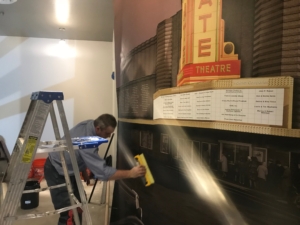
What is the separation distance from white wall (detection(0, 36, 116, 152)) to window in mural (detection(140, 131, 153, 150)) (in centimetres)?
347

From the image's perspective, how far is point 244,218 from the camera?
82 cm

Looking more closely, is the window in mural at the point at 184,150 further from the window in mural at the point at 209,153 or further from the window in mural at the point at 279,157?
the window in mural at the point at 279,157

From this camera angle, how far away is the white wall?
4.70 meters

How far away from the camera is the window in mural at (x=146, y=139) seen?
134 cm

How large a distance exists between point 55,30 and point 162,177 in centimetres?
389

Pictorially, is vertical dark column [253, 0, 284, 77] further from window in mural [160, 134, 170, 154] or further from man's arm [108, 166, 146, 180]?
man's arm [108, 166, 146, 180]

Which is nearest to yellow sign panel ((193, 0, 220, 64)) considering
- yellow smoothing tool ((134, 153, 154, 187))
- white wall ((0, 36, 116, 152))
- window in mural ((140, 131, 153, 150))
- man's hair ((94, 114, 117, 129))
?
window in mural ((140, 131, 153, 150))

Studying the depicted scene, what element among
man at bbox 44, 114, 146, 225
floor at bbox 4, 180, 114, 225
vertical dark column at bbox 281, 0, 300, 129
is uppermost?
vertical dark column at bbox 281, 0, 300, 129

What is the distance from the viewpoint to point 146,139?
140 centimetres

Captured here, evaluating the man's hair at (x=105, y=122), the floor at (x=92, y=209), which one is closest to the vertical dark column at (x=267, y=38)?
the man's hair at (x=105, y=122)

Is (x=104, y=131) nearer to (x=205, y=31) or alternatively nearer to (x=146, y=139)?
(x=146, y=139)

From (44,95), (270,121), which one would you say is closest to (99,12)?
(44,95)

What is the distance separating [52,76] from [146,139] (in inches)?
156

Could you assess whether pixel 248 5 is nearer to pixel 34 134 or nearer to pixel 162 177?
pixel 162 177
